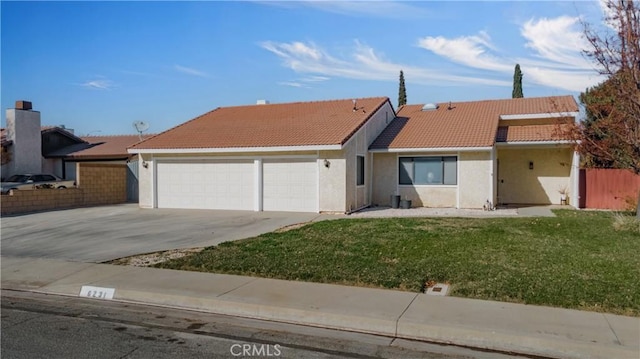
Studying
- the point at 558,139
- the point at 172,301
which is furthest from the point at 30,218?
the point at 558,139

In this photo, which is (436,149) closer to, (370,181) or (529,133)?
(370,181)

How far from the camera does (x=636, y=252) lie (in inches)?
398

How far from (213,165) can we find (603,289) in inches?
645

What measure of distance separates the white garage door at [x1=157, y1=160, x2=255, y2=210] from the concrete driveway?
82 cm

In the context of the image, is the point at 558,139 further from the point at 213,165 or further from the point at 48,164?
→ the point at 48,164

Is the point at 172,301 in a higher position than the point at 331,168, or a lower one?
lower

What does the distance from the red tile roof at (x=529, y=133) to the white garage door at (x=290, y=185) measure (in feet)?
28.7

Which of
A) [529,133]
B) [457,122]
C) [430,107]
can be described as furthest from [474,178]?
[430,107]

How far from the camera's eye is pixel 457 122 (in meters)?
23.1

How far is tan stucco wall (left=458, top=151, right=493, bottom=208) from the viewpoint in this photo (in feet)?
65.0

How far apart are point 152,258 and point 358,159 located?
440 inches

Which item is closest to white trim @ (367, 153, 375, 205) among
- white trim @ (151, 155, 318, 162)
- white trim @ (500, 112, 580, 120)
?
white trim @ (151, 155, 318, 162)

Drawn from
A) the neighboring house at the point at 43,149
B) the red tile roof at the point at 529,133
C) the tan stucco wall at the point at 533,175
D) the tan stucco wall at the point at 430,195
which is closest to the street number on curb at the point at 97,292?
the tan stucco wall at the point at 430,195

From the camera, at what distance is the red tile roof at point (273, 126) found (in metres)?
19.9
